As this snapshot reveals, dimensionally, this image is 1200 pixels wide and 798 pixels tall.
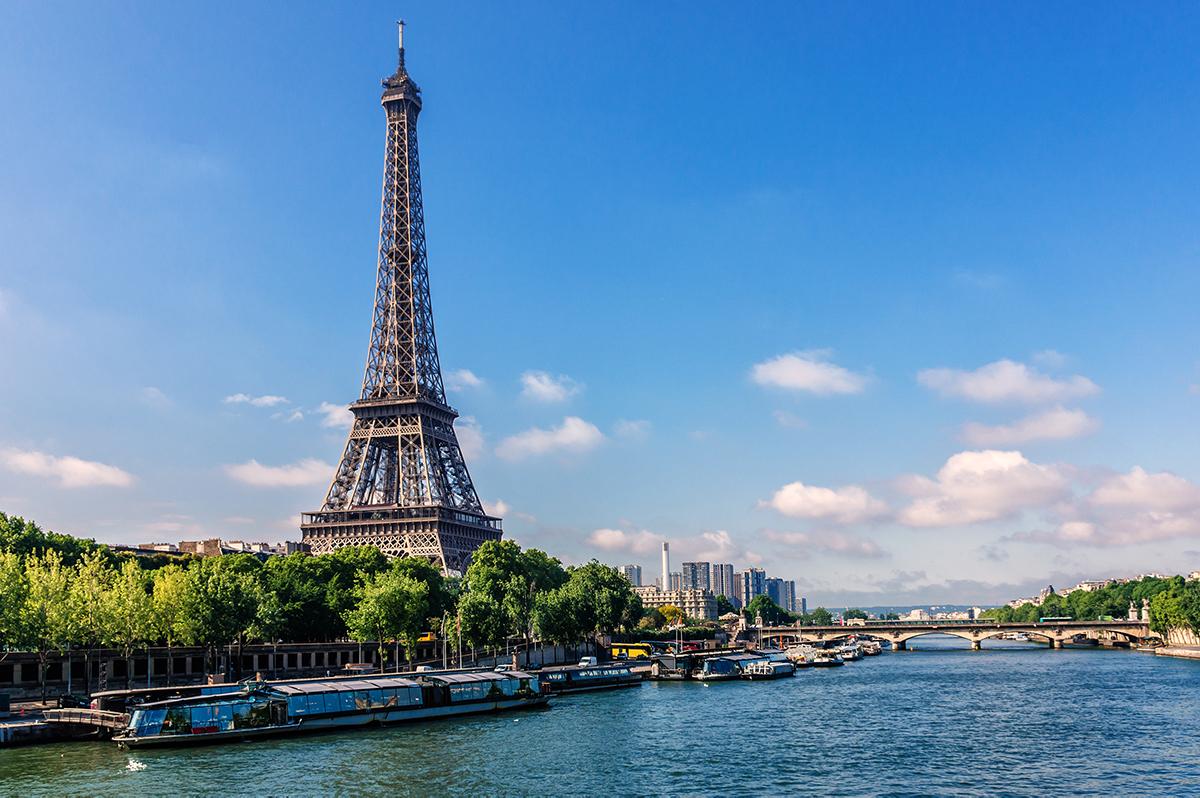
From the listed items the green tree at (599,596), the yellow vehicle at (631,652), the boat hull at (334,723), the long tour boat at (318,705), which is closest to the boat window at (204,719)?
the long tour boat at (318,705)

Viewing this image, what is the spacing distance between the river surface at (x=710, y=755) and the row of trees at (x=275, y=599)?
756 inches

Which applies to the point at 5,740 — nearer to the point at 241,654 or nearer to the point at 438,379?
the point at 241,654

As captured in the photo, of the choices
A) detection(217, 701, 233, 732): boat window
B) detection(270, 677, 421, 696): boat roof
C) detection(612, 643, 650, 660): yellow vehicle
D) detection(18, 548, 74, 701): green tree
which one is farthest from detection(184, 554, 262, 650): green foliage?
detection(612, 643, 650, 660): yellow vehicle

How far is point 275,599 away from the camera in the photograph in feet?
330

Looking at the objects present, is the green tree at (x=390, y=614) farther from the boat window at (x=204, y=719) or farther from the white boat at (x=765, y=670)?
the white boat at (x=765, y=670)

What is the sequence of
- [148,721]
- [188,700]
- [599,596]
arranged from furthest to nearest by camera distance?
[599,596] < [188,700] < [148,721]

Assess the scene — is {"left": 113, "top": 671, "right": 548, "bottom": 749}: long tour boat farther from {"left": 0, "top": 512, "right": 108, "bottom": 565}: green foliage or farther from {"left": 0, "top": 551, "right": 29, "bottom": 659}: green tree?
{"left": 0, "top": 512, "right": 108, "bottom": 565}: green foliage

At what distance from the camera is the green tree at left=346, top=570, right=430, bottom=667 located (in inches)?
4208

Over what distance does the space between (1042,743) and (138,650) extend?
237ft

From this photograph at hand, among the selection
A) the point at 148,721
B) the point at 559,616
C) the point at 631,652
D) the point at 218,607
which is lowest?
the point at 631,652

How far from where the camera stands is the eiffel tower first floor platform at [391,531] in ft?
560

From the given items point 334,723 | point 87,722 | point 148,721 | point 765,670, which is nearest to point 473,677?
point 334,723

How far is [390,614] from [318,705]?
35.3m

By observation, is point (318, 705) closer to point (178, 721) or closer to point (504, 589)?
point (178, 721)
